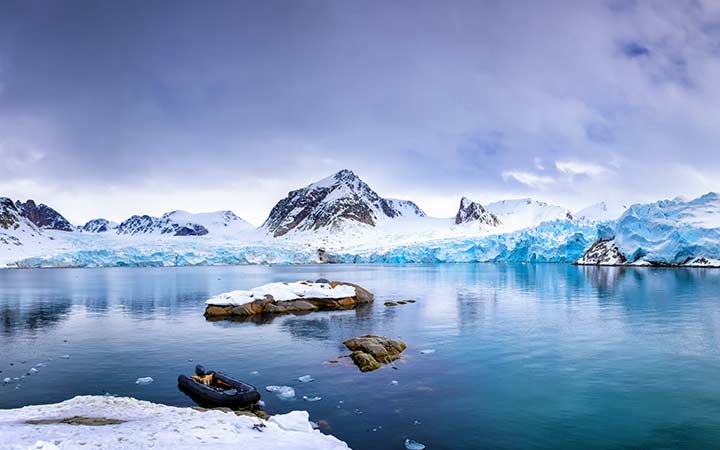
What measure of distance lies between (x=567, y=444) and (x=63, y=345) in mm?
22445

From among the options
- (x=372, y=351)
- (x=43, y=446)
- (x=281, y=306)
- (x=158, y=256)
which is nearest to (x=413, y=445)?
(x=43, y=446)

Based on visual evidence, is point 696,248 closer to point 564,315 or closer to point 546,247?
point 546,247

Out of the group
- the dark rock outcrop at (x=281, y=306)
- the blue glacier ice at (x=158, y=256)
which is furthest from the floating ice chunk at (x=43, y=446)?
the blue glacier ice at (x=158, y=256)

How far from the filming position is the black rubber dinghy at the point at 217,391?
13.5 meters

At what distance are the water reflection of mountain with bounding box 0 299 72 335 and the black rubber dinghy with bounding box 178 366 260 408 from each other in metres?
17.7

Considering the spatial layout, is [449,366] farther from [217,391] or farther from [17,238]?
[17,238]

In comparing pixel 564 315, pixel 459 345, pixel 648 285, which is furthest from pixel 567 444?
pixel 648 285

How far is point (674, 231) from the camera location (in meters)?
77.2

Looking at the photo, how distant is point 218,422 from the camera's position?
1018cm

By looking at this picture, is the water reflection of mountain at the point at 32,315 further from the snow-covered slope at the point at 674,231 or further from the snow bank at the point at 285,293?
the snow-covered slope at the point at 674,231

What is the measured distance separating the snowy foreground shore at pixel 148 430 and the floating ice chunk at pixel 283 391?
10.8 ft

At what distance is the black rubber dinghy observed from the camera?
13.5 metres

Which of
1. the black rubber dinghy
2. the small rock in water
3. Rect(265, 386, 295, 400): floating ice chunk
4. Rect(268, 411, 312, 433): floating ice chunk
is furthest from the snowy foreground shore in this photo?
Rect(265, 386, 295, 400): floating ice chunk

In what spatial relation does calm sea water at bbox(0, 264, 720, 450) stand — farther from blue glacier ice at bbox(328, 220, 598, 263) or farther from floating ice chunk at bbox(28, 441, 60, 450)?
blue glacier ice at bbox(328, 220, 598, 263)
